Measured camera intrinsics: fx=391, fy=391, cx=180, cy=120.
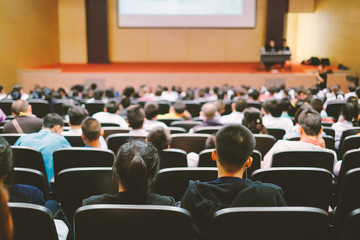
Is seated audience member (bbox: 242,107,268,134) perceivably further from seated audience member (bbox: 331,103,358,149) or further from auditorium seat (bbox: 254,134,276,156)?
seated audience member (bbox: 331,103,358,149)

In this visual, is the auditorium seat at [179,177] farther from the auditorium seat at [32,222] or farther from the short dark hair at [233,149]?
the auditorium seat at [32,222]

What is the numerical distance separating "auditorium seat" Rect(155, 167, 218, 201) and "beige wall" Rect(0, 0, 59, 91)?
32.9 ft

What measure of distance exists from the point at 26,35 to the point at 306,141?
11350 mm

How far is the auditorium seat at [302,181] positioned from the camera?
2.54 metres

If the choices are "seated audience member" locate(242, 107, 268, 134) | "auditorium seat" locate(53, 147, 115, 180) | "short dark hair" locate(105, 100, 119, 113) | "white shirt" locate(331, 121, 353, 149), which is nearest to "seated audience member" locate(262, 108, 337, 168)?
"seated audience member" locate(242, 107, 268, 134)

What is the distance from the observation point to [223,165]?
2.07 meters

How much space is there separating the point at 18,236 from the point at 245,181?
3.58ft

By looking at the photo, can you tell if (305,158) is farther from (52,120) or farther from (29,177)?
(52,120)

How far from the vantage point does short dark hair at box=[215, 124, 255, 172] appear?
6.76 feet

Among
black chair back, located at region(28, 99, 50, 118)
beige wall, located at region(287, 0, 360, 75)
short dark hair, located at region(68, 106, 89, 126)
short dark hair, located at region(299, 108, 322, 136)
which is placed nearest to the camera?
short dark hair, located at region(299, 108, 322, 136)

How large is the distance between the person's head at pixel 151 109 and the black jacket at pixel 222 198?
319 cm

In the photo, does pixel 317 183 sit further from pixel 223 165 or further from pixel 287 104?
pixel 287 104

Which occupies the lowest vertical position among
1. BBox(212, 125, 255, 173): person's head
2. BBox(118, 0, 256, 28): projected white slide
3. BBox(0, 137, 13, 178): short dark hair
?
BBox(0, 137, 13, 178): short dark hair

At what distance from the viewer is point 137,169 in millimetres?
1925
